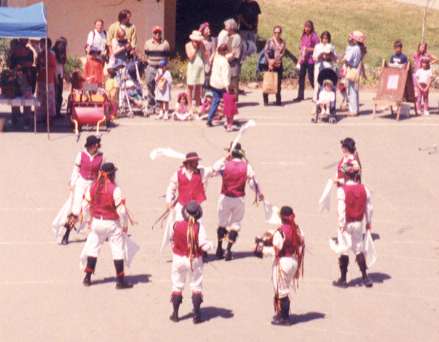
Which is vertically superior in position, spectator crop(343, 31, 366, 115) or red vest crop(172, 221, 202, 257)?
spectator crop(343, 31, 366, 115)

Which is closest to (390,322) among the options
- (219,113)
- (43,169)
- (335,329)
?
(335,329)

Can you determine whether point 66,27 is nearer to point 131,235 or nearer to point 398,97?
point 398,97

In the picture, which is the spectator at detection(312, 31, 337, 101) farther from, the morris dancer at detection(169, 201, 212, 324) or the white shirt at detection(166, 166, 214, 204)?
the morris dancer at detection(169, 201, 212, 324)


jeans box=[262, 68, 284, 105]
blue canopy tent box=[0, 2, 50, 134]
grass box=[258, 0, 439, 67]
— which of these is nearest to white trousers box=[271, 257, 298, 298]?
blue canopy tent box=[0, 2, 50, 134]

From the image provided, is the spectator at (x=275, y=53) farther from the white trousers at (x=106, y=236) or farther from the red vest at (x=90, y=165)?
the white trousers at (x=106, y=236)

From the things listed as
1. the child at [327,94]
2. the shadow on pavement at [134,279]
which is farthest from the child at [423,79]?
the shadow on pavement at [134,279]

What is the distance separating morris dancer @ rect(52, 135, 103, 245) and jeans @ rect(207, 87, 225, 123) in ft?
25.5

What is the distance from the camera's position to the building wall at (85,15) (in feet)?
99.8

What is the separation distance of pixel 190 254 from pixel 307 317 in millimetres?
1545

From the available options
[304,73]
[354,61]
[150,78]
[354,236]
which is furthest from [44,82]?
[354,236]

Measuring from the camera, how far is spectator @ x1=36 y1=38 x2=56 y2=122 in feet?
78.3

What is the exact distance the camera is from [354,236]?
48.5 feet

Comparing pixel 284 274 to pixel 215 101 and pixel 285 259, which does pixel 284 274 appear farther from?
pixel 215 101

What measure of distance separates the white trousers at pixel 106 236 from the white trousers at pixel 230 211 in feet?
5.77
